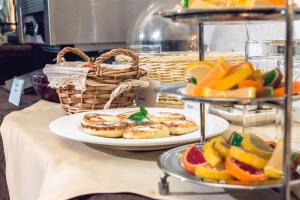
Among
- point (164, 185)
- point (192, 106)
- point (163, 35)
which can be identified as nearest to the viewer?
point (164, 185)

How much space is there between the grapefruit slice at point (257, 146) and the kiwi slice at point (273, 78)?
7 centimetres

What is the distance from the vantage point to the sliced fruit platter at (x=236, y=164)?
18.8 inches

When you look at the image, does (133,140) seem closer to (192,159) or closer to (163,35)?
(192,159)

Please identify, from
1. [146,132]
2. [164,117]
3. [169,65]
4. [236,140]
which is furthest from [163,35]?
[236,140]

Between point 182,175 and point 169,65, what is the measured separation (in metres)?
0.55

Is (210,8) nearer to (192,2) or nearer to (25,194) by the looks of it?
(192,2)

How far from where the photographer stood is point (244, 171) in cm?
48

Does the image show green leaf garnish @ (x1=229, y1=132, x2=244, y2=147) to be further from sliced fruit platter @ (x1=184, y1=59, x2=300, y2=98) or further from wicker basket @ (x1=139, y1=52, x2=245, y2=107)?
wicker basket @ (x1=139, y1=52, x2=245, y2=107)

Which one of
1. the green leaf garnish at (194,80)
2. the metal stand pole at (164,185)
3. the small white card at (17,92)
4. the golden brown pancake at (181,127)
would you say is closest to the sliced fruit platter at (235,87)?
the green leaf garnish at (194,80)

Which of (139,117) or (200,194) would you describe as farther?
(139,117)

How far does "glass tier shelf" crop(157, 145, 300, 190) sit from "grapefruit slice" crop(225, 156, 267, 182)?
0.4 inches

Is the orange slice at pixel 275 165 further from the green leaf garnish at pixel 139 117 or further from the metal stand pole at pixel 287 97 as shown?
the green leaf garnish at pixel 139 117

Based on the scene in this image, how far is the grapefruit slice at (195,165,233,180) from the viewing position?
49cm

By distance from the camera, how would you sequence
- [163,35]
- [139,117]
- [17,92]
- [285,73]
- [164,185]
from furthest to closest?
[163,35]
[17,92]
[139,117]
[164,185]
[285,73]
